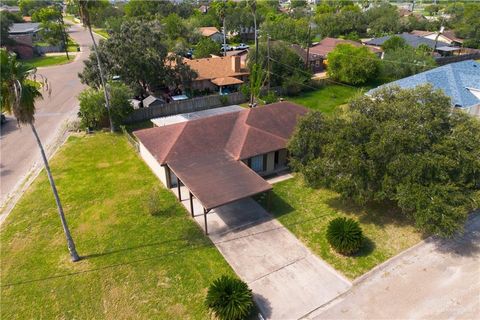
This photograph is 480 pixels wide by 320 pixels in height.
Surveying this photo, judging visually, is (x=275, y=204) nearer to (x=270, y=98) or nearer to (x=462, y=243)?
(x=462, y=243)

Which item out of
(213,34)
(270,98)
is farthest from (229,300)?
(213,34)

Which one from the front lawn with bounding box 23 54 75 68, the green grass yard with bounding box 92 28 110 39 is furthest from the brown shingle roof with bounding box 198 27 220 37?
the front lawn with bounding box 23 54 75 68

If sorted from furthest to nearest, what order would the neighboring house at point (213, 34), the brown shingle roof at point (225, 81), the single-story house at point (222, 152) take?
the neighboring house at point (213, 34)
the brown shingle roof at point (225, 81)
the single-story house at point (222, 152)

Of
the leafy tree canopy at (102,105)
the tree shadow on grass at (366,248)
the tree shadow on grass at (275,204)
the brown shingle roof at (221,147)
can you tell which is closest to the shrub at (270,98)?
the brown shingle roof at (221,147)

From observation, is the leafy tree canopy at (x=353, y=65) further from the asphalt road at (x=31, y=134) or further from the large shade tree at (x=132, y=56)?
the asphalt road at (x=31, y=134)

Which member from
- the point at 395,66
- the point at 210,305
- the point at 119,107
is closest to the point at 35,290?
the point at 210,305

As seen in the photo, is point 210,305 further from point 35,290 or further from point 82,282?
point 35,290

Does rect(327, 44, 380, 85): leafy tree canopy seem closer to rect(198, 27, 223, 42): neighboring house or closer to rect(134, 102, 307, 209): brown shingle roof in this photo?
rect(134, 102, 307, 209): brown shingle roof
